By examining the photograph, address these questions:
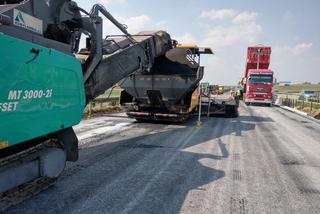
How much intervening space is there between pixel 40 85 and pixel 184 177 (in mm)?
2980

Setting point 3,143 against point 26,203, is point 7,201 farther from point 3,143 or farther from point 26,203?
point 3,143

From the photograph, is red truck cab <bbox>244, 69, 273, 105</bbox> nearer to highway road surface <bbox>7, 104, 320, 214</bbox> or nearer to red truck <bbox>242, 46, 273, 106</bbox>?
red truck <bbox>242, 46, 273, 106</bbox>

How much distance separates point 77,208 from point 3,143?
1.32 metres

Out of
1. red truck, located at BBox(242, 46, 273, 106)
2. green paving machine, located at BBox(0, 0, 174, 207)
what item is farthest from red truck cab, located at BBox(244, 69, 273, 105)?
green paving machine, located at BBox(0, 0, 174, 207)

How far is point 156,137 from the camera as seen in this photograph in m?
8.17

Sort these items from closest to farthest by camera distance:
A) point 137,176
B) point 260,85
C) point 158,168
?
point 137,176 → point 158,168 → point 260,85

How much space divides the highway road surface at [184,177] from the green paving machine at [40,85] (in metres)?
0.57

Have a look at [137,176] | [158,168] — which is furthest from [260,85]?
[137,176]

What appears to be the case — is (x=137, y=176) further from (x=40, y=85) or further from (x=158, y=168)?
(x=40, y=85)

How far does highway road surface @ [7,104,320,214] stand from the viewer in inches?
146

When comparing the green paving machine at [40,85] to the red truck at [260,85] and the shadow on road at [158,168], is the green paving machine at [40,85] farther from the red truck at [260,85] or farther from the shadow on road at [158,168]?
the red truck at [260,85]

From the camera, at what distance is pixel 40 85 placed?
3.36m

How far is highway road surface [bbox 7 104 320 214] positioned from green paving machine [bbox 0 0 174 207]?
1.87ft

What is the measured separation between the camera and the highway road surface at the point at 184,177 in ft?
12.1
